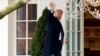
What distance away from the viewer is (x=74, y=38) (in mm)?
4844

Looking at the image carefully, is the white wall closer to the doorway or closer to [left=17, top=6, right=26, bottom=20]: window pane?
[left=17, top=6, right=26, bottom=20]: window pane

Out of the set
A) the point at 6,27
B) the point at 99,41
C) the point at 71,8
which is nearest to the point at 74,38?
the point at 71,8

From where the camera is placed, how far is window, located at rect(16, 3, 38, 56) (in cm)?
498

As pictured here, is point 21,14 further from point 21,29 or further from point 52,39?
point 52,39

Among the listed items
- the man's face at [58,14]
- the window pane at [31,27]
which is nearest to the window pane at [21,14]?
the window pane at [31,27]

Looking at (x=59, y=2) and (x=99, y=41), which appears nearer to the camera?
(x=59, y=2)

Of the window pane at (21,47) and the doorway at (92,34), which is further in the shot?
the doorway at (92,34)

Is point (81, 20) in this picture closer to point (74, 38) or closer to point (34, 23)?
point (74, 38)

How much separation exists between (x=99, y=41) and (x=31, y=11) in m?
3.38

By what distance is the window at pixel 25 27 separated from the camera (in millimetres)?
4980

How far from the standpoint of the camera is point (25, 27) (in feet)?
16.4

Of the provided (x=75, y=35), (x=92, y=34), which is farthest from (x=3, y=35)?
(x=92, y=34)

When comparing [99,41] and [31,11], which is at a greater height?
[31,11]

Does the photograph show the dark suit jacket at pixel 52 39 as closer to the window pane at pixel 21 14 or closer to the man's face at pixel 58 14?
the man's face at pixel 58 14
